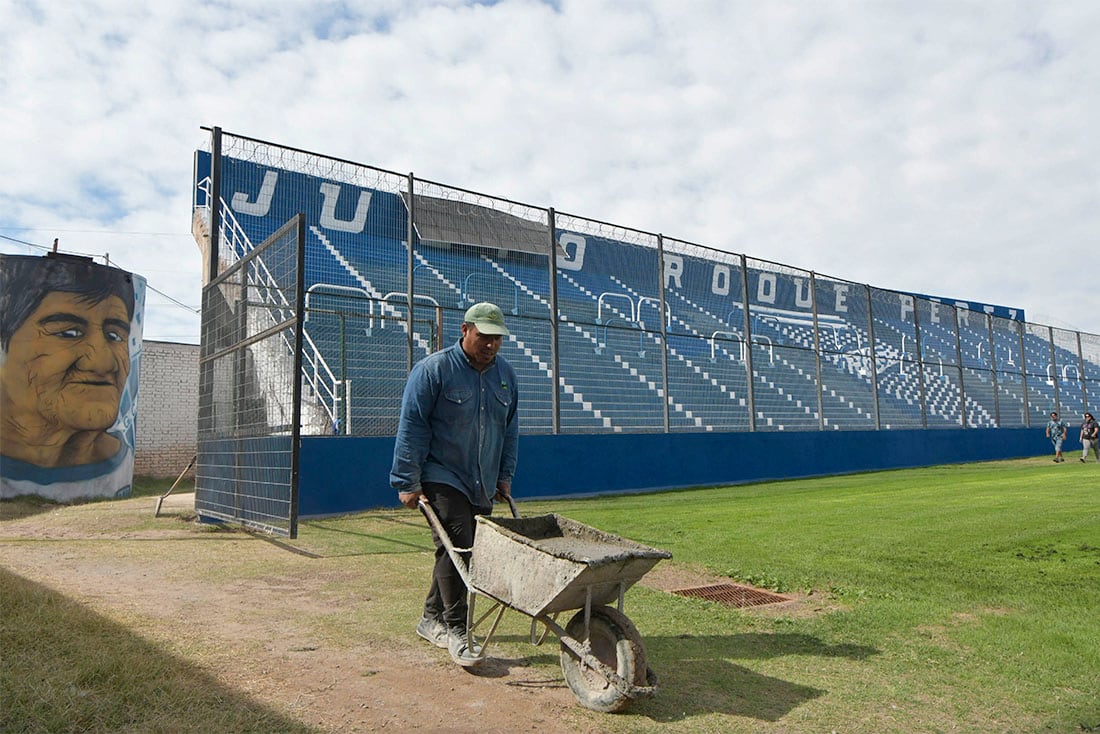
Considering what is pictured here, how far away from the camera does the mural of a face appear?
14.4m

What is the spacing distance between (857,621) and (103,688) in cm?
388

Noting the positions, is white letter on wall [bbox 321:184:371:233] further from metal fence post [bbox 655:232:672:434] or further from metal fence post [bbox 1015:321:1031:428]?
metal fence post [bbox 1015:321:1031:428]

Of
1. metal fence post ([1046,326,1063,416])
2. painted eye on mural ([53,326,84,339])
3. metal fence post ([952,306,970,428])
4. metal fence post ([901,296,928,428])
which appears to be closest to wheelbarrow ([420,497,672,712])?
painted eye on mural ([53,326,84,339])

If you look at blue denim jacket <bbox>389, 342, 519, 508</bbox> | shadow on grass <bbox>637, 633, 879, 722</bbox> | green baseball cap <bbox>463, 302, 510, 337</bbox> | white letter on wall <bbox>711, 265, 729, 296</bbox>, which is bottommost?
shadow on grass <bbox>637, 633, 879, 722</bbox>

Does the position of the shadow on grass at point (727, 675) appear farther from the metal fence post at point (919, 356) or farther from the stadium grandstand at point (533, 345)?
the metal fence post at point (919, 356)

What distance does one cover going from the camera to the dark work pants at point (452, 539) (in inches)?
162

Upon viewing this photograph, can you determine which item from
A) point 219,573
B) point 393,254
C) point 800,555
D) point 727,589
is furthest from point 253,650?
point 393,254

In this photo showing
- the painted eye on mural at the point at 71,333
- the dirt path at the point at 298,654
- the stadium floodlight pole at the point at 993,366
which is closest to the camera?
the dirt path at the point at 298,654

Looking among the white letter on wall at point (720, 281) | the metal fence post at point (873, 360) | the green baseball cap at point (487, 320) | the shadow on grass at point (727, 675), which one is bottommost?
the shadow on grass at point (727, 675)

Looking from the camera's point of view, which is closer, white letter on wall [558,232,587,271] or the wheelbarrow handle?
the wheelbarrow handle

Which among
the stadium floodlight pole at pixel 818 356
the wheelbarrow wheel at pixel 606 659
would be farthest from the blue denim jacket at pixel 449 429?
the stadium floodlight pole at pixel 818 356

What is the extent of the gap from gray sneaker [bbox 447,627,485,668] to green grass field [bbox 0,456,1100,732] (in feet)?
1.21

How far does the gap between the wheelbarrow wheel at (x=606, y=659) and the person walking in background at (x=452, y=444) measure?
0.77 metres

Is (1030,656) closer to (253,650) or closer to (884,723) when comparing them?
(884,723)
